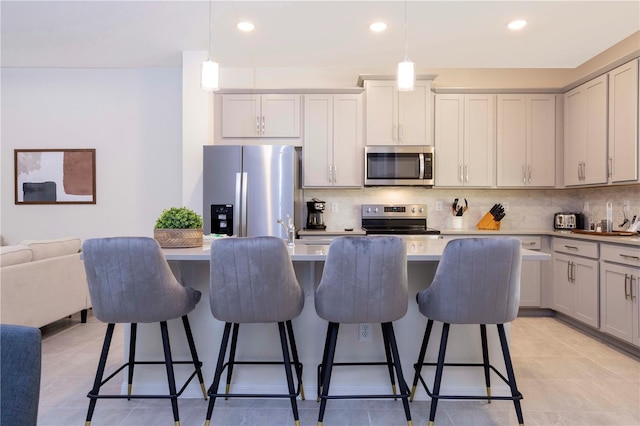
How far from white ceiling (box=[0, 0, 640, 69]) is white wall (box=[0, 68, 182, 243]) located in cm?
22

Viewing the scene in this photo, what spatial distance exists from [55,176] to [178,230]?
335 centimetres

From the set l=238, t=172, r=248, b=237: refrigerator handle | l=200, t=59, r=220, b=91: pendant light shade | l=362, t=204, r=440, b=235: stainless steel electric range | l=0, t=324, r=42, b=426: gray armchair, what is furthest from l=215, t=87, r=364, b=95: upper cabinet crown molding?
l=0, t=324, r=42, b=426: gray armchair

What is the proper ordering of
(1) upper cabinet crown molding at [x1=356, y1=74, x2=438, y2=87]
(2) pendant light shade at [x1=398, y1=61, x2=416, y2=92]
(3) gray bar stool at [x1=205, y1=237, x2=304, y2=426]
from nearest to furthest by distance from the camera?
(3) gray bar stool at [x1=205, y1=237, x2=304, y2=426], (2) pendant light shade at [x1=398, y1=61, x2=416, y2=92], (1) upper cabinet crown molding at [x1=356, y1=74, x2=438, y2=87]

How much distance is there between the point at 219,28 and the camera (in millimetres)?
3496

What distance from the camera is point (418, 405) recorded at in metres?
2.26

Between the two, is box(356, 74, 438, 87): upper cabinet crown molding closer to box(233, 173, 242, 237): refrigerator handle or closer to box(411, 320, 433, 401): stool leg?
box(233, 173, 242, 237): refrigerator handle

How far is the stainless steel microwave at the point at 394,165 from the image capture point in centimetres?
429

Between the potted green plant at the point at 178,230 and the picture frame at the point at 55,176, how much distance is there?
2952 millimetres

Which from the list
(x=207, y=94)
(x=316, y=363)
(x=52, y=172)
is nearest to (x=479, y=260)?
(x=316, y=363)

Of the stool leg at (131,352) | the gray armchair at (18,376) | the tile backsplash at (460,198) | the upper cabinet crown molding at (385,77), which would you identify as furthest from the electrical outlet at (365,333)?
the upper cabinet crown molding at (385,77)

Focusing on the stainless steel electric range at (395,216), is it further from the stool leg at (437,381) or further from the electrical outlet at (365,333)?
the stool leg at (437,381)

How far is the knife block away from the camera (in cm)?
450

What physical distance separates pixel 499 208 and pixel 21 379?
4556mm

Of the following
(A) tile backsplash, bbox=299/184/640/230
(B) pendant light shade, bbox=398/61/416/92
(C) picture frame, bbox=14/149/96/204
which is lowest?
(A) tile backsplash, bbox=299/184/640/230
